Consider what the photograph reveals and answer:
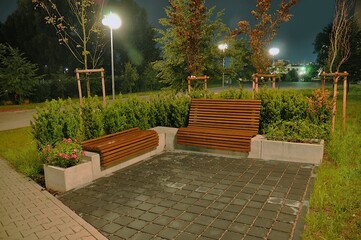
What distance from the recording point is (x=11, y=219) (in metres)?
4.37

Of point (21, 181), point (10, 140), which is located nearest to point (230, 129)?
point (21, 181)

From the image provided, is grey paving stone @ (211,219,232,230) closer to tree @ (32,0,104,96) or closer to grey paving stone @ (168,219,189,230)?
grey paving stone @ (168,219,189,230)

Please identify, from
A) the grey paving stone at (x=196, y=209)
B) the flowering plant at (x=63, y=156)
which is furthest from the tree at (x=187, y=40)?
the grey paving stone at (x=196, y=209)

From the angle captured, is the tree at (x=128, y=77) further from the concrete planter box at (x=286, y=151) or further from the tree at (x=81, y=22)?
the concrete planter box at (x=286, y=151)

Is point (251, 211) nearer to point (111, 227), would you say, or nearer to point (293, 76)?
point (111, 227)

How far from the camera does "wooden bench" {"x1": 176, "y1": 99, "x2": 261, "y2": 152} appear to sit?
7.09m

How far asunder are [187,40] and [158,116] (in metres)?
5.76

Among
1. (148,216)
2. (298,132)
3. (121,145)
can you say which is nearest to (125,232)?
(148,216)

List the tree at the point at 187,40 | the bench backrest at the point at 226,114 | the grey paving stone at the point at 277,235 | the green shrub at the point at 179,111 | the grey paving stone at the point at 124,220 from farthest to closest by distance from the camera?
the tree at the point at 187,40, the green shrub at the point at 179,111, the bench backrest at the point at 226,114, the grey paving stone at the point at 124,220, the grey paving stone at the point at 277,235

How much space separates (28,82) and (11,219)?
22193 mm

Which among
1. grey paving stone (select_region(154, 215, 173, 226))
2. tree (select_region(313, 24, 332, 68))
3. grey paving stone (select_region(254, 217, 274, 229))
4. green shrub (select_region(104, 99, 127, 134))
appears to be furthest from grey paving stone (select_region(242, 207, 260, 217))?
tree (select_region(313, 24, 332, 68))

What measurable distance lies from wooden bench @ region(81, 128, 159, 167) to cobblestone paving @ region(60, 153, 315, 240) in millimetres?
349

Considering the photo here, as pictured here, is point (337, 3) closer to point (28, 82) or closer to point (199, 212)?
point (199, 212)

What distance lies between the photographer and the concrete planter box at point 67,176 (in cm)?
535
